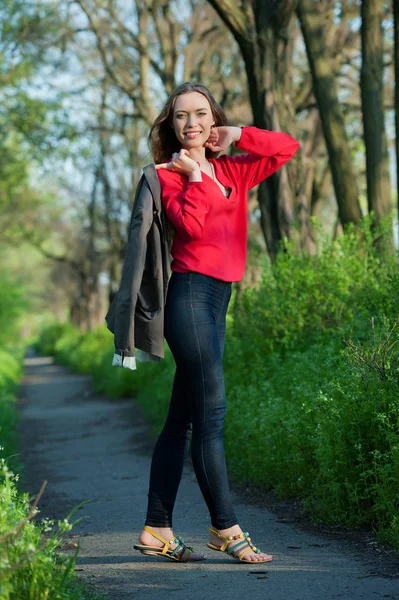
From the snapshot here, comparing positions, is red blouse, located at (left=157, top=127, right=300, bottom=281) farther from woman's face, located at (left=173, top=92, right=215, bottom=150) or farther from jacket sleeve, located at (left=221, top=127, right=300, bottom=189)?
woman's face, located at (left=173, top=92, right=215, bottom=150)

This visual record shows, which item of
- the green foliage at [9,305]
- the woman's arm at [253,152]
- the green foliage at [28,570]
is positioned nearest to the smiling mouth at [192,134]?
the woman's arm at [253,152]

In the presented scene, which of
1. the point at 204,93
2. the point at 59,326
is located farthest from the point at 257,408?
the point at 59,326

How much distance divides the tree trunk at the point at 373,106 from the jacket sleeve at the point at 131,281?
7.77 meters

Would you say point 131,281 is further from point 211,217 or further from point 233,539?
point 233,539

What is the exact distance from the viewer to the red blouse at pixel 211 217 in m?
4.76

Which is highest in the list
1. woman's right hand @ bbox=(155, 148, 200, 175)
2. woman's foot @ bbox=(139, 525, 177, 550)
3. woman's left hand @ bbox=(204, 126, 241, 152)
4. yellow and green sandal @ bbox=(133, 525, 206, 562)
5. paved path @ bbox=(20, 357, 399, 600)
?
woman's left hand @ bbox=(204, 126, 241, 152)

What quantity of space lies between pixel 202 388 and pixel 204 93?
1.49 m

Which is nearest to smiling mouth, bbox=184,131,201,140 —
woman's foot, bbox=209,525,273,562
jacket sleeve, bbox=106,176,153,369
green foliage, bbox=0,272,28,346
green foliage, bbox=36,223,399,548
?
jacket sleeve, bbox=106,176,153,369

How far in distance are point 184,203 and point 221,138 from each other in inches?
20.1

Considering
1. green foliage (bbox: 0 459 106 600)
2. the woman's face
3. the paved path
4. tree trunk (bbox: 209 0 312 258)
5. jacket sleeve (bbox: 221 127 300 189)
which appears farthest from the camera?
tree trunk (bbox: 209 0 312 258)

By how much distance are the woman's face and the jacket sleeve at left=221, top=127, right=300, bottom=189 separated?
20 centimetres

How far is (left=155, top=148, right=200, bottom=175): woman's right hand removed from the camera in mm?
4840

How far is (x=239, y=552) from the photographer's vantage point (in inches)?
193

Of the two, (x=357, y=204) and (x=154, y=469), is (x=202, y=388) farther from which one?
(x=357, y=204)
